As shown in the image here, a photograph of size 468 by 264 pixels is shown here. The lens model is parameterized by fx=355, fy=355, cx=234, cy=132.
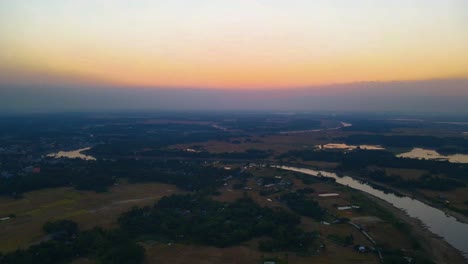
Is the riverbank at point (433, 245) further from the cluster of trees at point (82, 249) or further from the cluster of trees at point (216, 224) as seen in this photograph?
the cluster of trees at point (82, 249)

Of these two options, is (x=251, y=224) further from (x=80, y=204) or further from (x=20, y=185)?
(x=20, y=185)

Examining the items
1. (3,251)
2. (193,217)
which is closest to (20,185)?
(3,251)

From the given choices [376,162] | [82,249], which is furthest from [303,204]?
[376,162]

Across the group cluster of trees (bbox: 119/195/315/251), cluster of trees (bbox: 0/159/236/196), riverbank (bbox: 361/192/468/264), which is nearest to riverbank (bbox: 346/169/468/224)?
riverbank (bbox: 361/192/468/264)

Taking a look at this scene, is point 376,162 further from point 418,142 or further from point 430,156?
point 418,142

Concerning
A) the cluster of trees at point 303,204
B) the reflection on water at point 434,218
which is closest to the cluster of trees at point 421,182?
the reflection on water at point 434,218

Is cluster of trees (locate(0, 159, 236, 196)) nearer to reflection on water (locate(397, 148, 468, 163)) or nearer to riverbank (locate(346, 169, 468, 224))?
riverbank (locate(346, 169, 468, 224))
